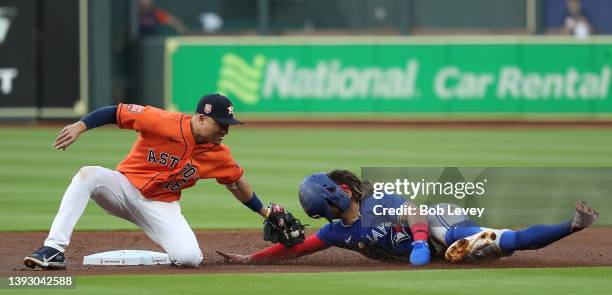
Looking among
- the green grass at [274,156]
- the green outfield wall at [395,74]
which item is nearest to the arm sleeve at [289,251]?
the green grass at [274,156]

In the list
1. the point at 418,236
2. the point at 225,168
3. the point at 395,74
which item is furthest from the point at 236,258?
the point at 395,74

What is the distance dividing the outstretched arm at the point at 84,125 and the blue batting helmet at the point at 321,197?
1175 mm

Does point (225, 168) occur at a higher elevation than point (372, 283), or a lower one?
higher

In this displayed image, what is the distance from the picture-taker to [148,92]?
2252cm

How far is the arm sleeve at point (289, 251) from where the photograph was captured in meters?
7.57

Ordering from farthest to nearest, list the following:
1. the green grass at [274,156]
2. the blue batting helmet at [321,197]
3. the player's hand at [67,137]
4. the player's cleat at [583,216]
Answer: the green grass at [274,156]
the blue batting helmet at [321,197]
the player's hand at [67,137]
the player's cleat at [583,216]

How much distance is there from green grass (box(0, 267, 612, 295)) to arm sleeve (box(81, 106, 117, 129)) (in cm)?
90

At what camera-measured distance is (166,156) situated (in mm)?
7402

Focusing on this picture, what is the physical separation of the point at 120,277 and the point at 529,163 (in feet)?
25.7

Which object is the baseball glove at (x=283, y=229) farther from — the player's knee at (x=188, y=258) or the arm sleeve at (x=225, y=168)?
the player's knee at (x=188, y=258)

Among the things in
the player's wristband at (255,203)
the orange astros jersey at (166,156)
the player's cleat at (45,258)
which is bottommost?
Answer: the player's cleat at (45,258)

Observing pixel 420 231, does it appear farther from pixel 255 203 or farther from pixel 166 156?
pixel 166 156

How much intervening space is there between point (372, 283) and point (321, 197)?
807 mm

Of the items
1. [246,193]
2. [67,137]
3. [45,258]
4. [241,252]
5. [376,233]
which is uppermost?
[67,137]
